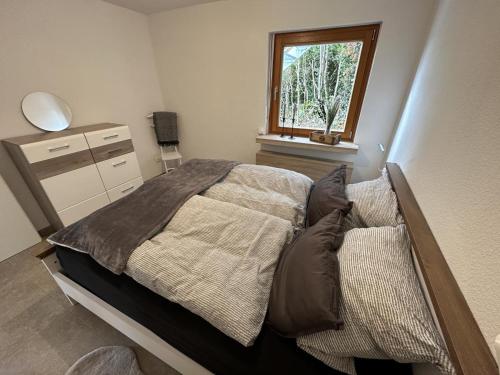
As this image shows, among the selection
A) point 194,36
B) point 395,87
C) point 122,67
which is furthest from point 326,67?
point 122,67

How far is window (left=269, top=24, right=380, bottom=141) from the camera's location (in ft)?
6.52

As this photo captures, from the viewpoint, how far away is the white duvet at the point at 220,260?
77 cm

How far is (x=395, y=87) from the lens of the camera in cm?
190

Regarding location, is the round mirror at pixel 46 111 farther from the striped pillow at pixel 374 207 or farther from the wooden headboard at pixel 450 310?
the wooden headboard at pixel 450 310

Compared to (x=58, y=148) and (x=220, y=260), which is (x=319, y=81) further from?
(x=58, y=148)

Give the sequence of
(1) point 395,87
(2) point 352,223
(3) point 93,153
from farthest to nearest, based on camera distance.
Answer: (3) point 93,153, (1) point 395,87, (2) point 352,223

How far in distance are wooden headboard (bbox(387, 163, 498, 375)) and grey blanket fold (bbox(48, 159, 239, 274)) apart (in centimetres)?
121

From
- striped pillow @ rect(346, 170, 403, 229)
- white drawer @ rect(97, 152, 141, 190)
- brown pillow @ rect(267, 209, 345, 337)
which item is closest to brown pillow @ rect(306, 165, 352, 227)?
striped pillow @ rect(346, 170, 403, 229)

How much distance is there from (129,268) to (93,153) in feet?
5.51

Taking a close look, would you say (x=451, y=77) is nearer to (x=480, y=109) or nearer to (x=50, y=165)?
(x=480, y=109)

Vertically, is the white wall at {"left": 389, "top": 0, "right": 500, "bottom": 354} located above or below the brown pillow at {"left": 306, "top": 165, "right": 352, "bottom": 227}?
above

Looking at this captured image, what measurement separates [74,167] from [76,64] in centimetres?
116

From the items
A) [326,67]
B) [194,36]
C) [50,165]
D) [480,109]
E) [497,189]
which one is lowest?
[50,165]

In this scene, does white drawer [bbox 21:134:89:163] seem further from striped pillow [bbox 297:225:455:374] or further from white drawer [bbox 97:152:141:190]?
striped pillow [bbox 297:225:455:374]
